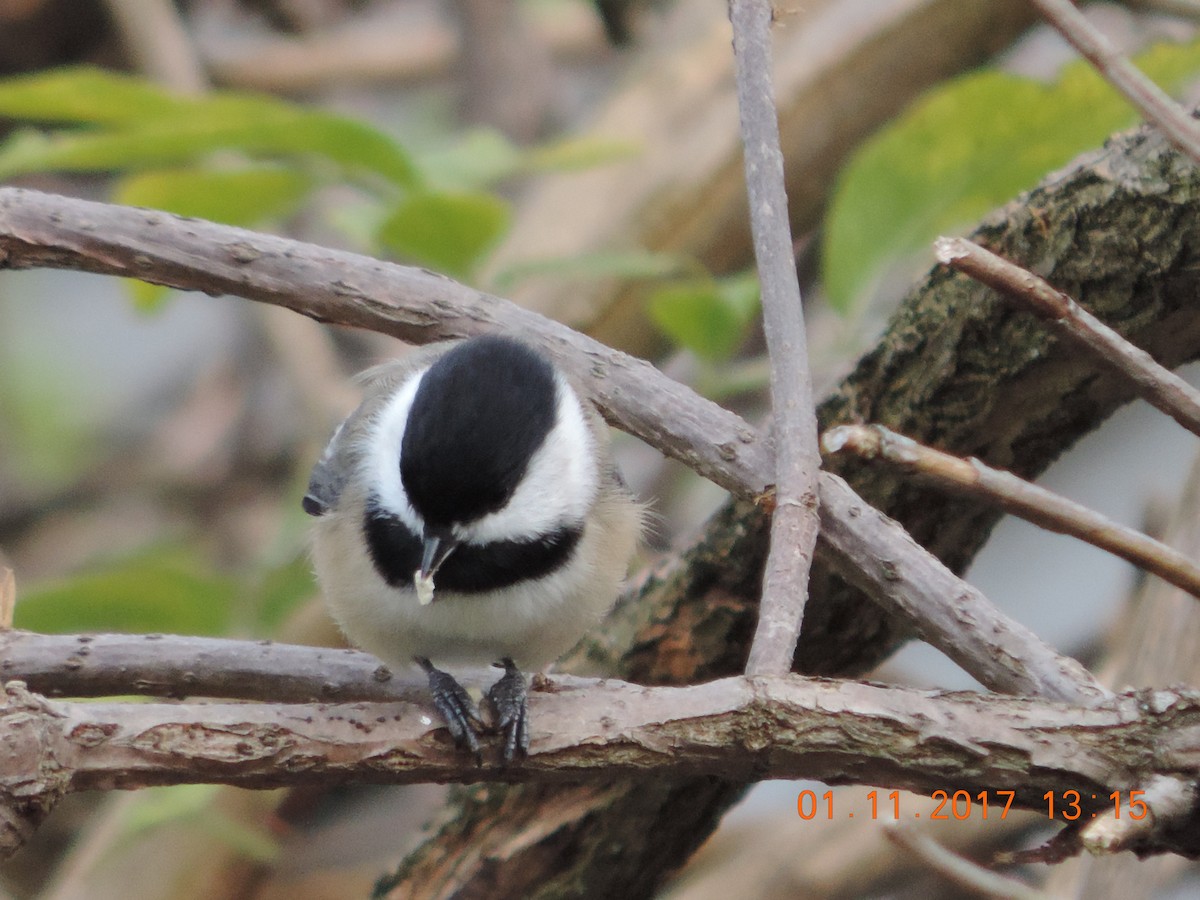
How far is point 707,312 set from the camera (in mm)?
2258

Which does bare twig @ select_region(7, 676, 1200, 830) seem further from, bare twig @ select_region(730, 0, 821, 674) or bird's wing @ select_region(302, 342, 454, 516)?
bird's wing @ select_region(302, 342, 454, 516)

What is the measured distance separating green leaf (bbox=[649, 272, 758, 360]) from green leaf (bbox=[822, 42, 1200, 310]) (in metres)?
0.17

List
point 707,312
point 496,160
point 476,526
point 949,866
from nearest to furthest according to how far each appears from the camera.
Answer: point 476,526
point 949,866
point 707,312
point 496,160

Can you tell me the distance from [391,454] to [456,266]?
1.08m

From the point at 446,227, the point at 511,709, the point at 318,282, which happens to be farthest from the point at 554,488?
the point at 446,227

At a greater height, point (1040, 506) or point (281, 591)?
point (281, 591)

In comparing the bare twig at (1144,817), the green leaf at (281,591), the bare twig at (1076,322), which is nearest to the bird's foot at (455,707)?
the bare twig at (1144,817)

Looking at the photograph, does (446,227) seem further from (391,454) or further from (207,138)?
(391,454)

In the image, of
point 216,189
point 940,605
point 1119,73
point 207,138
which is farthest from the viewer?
point 216,189

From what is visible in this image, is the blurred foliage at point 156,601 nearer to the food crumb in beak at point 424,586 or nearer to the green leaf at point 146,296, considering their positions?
the green leaf at point 146,296

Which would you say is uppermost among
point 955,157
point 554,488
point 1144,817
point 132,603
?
point 955,157

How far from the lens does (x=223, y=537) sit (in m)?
4.59

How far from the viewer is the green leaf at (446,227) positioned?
226 centimetres

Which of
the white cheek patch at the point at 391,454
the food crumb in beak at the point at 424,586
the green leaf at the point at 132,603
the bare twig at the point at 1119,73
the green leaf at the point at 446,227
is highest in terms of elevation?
the green leaf at the point at 446,227
